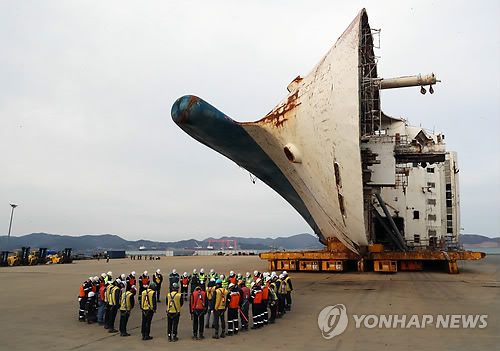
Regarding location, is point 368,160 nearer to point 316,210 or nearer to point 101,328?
point 316,210

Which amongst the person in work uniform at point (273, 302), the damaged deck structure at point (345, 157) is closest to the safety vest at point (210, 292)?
the person in work uniform at point (273, 302)

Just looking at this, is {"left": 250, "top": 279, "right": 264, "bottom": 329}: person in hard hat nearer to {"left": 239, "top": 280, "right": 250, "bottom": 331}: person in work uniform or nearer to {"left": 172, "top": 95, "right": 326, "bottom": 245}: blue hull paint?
{"left": 239, "top": 280, "right": 250, "bottom": 331}: person in work uniform

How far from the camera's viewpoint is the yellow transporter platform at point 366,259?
21.6 metres

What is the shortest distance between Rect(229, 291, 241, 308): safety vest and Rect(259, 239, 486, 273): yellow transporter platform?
14430 mm

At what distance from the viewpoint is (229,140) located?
2103 centimetres

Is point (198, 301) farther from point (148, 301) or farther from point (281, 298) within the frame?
point (281, 298)

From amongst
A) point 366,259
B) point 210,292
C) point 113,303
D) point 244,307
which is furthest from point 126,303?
point 366,259

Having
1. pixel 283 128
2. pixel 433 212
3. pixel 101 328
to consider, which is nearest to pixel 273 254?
pixel 283 128

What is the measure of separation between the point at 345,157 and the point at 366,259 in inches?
407

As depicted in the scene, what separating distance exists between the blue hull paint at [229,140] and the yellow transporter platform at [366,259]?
3.15 metres

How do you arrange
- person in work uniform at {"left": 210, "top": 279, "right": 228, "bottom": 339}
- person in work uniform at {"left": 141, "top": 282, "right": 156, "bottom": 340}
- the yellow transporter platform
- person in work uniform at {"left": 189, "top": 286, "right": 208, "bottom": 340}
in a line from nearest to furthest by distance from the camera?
1. person in work uniform at {"left": 141, "top": 282, "right": 156, "bottom": 340}
2. person in work uniform at {"left": 189, "top": 286, "right": 208, "bottom": 340}
3. person in work uniform at {"left": 210, "top": 279, "right": 228, "bottom": 339}
4. the yellow transporter platform

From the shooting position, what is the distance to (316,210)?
70.6ft

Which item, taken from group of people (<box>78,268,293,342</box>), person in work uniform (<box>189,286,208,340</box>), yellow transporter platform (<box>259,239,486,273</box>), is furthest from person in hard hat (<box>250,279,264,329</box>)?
yellow transporter platform (<box>259,239,486,273</box>)

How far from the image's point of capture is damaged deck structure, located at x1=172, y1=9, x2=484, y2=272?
15156 millimetres
